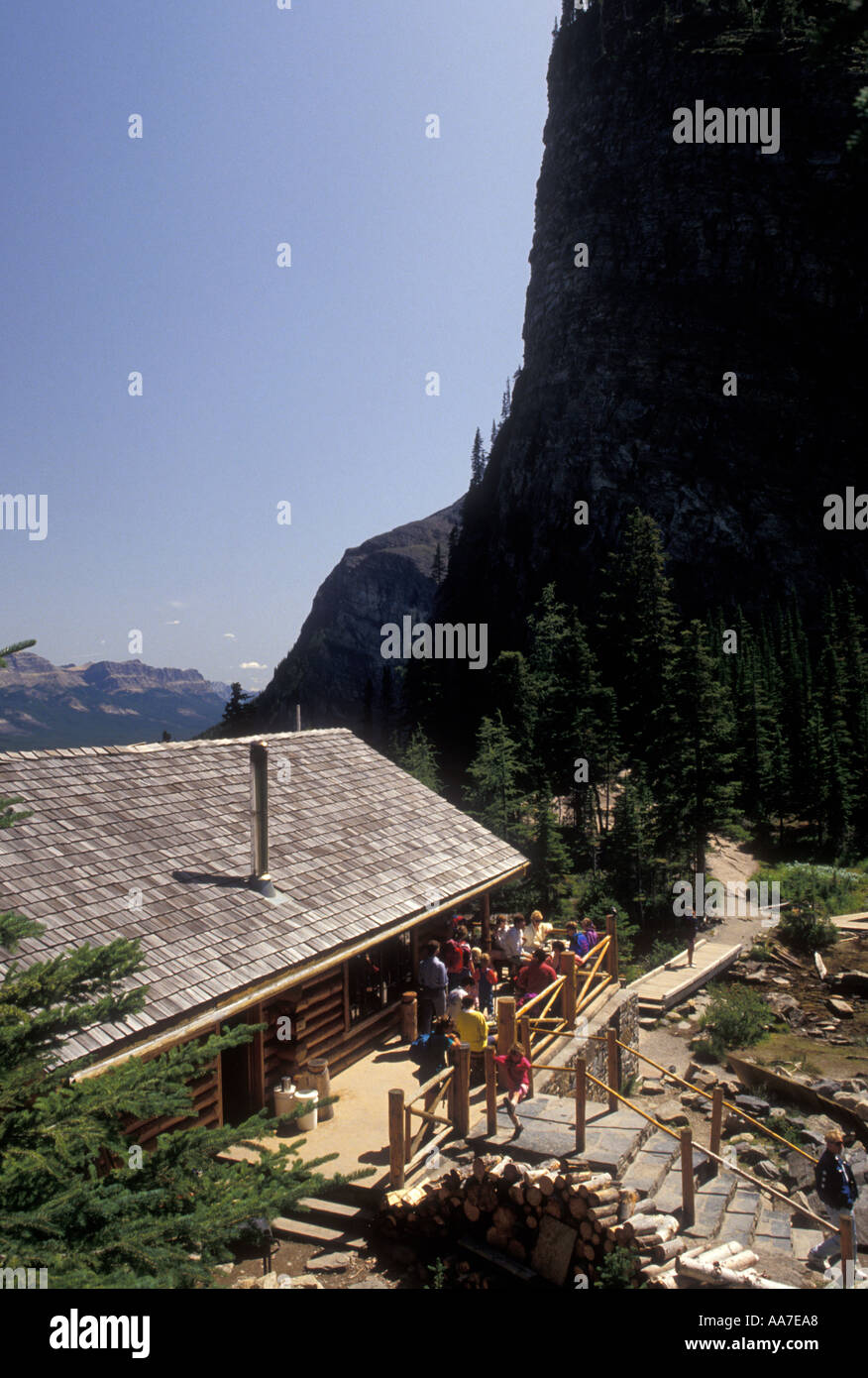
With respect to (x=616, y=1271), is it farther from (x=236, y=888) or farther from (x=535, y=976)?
(x=236, y=888)

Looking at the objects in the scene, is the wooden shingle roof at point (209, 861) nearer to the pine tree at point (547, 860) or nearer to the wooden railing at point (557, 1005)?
the wooden railing at point (557, 1005)

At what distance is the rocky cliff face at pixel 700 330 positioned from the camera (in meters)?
85.1

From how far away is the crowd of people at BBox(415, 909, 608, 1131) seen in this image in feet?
36.0

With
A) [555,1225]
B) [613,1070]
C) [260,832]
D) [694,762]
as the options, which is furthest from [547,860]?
[555,1225]

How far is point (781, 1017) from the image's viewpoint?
2312 cm

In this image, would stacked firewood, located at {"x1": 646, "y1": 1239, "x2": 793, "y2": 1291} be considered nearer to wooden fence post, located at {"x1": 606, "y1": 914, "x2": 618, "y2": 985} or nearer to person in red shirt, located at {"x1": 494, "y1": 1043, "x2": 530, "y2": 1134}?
person in red shirt, located at {"x1": 494, "y1": 1043, "x2": 530, "y2": 1134}

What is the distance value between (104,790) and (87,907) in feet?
9.19

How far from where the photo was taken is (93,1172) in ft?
18.8

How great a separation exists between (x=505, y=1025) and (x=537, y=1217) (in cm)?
265

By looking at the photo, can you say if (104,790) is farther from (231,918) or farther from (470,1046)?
(470,1046)

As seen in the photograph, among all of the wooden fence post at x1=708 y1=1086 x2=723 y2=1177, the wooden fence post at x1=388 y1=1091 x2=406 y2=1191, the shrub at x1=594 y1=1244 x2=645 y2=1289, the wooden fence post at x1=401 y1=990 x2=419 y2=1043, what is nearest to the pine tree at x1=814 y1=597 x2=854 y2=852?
the wooden fence post at x1=708 y1=1086 x2=723 y2=1177

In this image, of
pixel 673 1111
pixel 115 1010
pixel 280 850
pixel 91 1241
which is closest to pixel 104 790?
pixel 280 850

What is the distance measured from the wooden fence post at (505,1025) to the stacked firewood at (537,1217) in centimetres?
187
